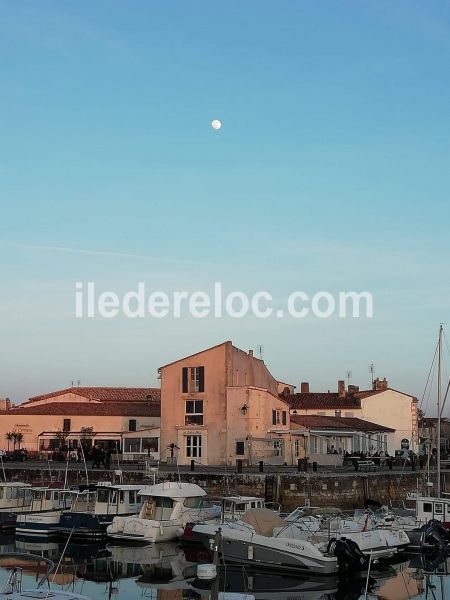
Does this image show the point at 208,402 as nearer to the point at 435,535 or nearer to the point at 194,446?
the point at 194,446

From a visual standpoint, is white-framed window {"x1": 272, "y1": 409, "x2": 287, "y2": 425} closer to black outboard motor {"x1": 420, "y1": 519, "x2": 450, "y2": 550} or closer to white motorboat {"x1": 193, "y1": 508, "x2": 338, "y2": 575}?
black outboard motor {"x1": 420, "y1": 519, "x2": 450, "y2": 550}

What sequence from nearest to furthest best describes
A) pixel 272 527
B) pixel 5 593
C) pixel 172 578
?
pixel 5 593
pixel 172 578
pixel 272 527

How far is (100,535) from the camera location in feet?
108

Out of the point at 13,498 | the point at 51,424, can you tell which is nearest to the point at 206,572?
the point at 13,498

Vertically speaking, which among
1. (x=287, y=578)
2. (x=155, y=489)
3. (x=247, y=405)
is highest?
(x=247, y=405)

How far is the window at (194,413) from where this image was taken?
180 feet

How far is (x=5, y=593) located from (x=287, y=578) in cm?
1129

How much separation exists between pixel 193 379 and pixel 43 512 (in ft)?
73.1

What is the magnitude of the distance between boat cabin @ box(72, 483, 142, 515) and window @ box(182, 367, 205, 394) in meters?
20.0

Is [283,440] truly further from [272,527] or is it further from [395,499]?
[272,527]

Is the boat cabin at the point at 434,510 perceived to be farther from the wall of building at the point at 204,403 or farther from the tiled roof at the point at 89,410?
the tiled roof at the point at 89,410

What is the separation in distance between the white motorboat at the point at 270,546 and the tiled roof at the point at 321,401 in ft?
156

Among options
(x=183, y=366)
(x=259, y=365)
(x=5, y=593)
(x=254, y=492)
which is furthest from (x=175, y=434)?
(x=5, y=593)

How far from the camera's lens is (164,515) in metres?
32.6
